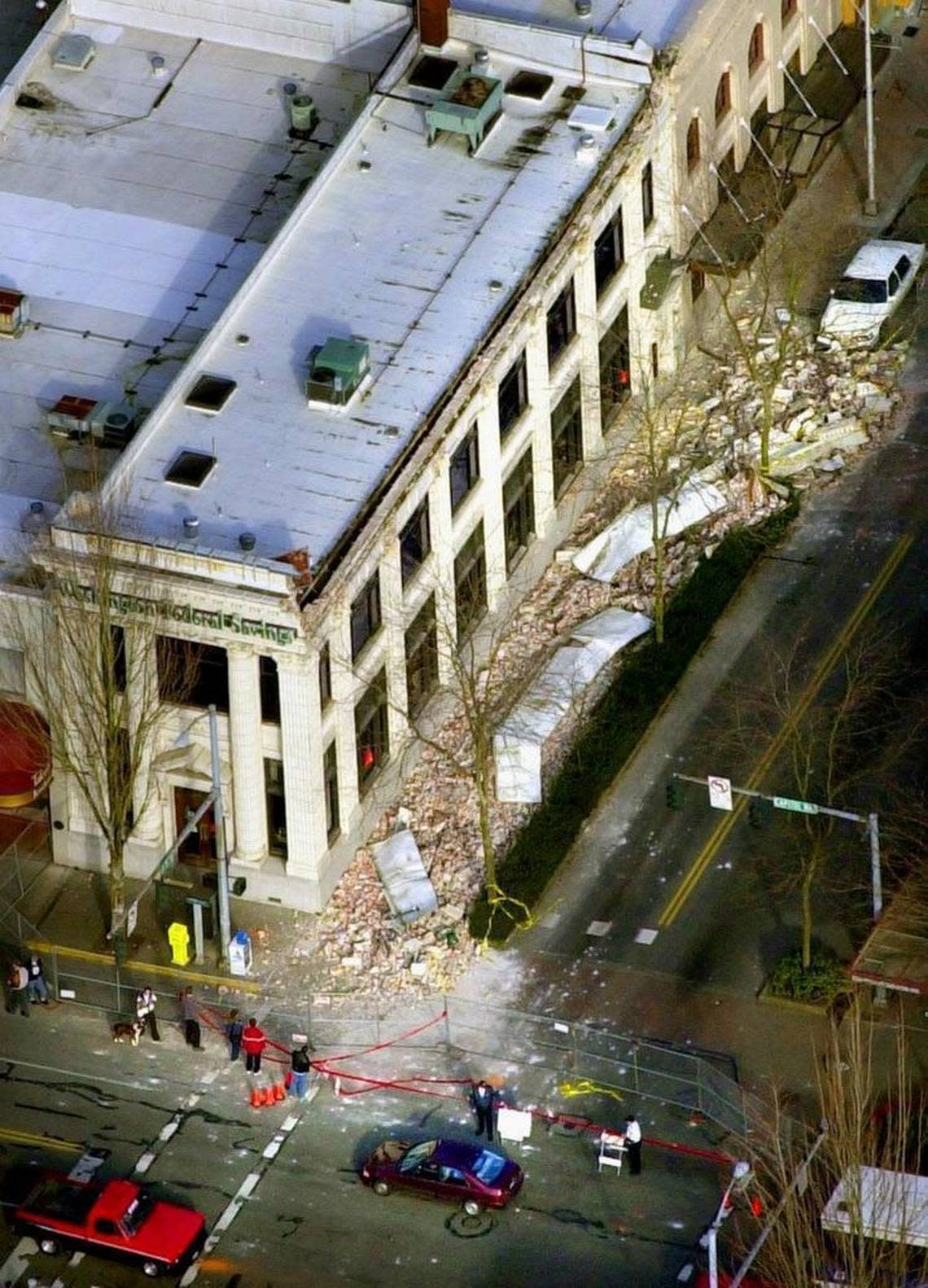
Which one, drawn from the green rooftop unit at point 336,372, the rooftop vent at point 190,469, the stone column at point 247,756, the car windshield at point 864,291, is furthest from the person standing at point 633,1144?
the car windshield at point 864,291

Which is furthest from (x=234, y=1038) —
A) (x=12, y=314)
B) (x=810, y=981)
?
(x=12, y=314)

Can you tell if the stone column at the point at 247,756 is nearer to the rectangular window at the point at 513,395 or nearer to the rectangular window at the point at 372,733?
the rectangular window at the point at 372,733

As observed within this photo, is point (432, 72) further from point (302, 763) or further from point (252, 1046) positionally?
point (252, 1046)

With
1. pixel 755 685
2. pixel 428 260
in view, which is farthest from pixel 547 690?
pixel 428 260

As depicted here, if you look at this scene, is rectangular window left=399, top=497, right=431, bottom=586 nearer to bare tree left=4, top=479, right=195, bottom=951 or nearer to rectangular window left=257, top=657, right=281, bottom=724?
rectangular window left=257, top=657, right=281, bottom=724

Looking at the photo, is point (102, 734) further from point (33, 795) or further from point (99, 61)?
point (99, 61)
